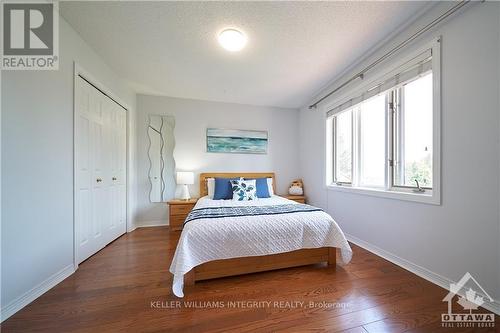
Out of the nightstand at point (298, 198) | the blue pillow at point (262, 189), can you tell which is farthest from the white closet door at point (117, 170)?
the nightstand at point (298, 198)

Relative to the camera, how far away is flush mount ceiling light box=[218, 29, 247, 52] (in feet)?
6.11

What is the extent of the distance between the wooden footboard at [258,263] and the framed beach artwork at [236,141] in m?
2.36

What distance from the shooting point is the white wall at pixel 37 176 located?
131 cm

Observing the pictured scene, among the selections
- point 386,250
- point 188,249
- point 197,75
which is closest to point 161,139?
point 197,75

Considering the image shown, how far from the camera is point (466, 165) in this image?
1.45 m

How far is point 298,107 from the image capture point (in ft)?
13.6

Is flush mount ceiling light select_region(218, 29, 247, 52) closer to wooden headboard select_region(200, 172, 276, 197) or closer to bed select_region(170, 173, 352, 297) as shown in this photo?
bed select_region(170, 173, 352, 297)

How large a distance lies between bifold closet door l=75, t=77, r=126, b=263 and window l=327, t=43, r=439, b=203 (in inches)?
128

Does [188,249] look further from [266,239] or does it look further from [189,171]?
[189,171]

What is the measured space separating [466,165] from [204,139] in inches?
136

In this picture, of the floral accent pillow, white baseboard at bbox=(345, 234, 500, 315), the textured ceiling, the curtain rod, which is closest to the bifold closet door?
the textured ceiling

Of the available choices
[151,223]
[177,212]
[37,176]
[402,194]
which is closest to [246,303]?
[402,194]

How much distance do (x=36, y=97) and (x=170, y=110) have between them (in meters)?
2.16

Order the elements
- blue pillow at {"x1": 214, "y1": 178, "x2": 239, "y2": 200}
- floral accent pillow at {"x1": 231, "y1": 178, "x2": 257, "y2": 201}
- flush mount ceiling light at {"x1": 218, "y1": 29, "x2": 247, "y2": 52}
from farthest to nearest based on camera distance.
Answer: blue pillow at {"x1": 214, "y1": 178, "x2": 239, "y2": 200} < floral accent pillow at {"x1": 231, "y1": 178, "x2": 257, "y2": 201} < flush mount ceiling light at {"x1": 218, "y1": 29, "x2": 247, "y2": 52}
